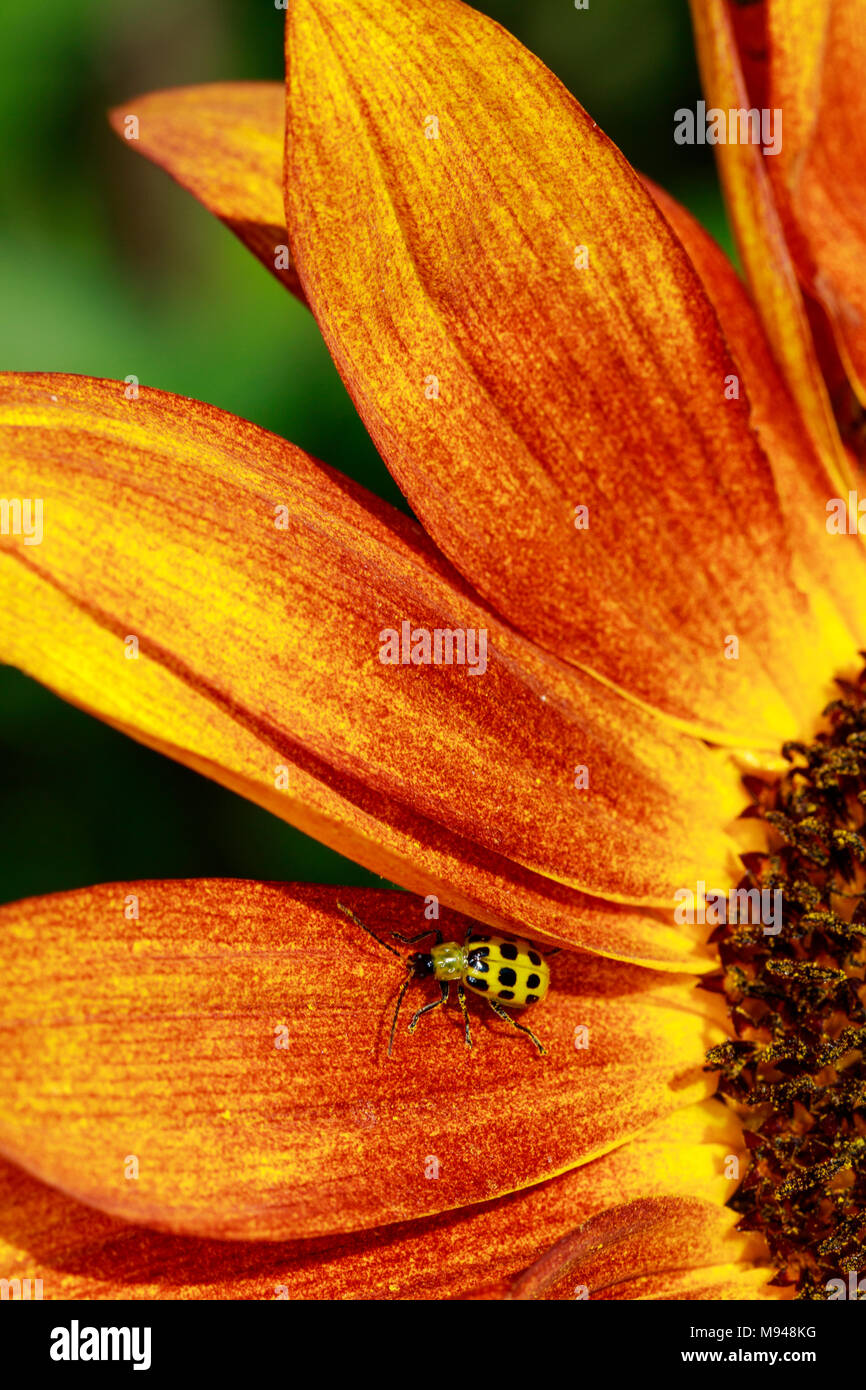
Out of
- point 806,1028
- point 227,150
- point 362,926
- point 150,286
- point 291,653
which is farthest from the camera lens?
point 150,286

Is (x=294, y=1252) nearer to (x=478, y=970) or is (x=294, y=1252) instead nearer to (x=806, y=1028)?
(x=478, y=970)

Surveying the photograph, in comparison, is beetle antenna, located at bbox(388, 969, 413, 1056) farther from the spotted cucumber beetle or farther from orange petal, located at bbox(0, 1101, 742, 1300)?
orange petal, located at bbox(0, 1101, 742, 1300)

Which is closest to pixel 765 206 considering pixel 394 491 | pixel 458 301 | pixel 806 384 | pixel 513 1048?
pixel 806 384

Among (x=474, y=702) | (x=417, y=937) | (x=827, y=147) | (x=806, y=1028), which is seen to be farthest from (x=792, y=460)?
(x=417, y=937)

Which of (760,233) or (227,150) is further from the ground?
(227,150)

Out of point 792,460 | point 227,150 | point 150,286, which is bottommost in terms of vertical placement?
point 792,460

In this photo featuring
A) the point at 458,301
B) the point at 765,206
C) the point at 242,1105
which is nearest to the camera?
the point at 242,1105

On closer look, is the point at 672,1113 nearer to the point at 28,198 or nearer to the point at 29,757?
the point at 29,757
